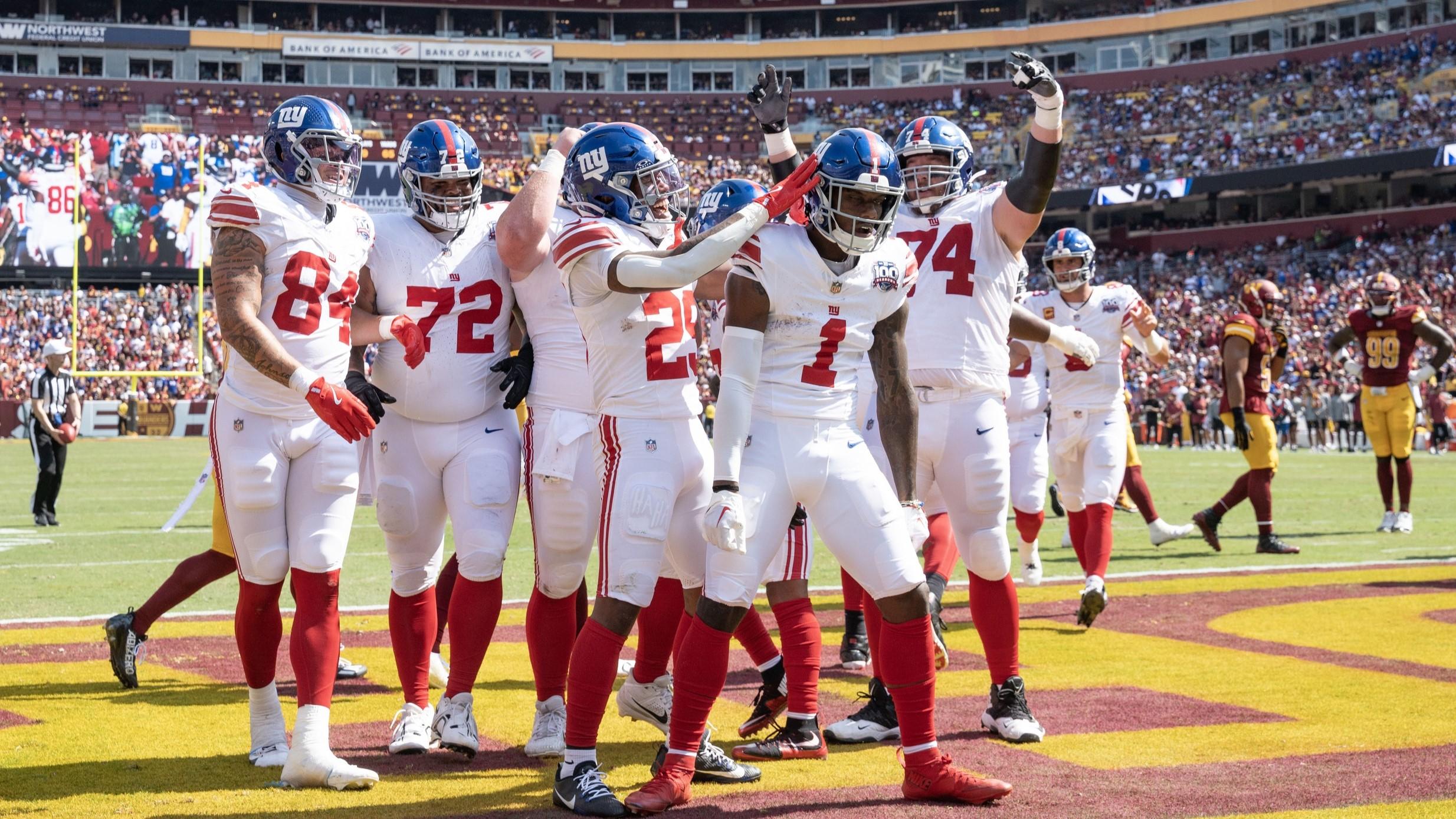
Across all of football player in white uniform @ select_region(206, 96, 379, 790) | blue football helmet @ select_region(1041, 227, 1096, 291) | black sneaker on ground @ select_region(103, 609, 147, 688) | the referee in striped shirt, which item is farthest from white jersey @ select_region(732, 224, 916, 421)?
the referee in striped shirt

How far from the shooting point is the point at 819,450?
4.35 metres

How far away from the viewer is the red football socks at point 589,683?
4277 millimetres

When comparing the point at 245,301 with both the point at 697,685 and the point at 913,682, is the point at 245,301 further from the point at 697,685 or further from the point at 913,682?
the point at 913,682

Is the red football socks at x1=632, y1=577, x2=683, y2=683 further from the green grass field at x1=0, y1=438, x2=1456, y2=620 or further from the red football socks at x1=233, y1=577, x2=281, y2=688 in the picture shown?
the green grass field at x1=0, y1=438, x2=1456, y2=620

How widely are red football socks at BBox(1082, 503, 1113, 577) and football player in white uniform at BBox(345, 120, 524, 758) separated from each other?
3775 mm

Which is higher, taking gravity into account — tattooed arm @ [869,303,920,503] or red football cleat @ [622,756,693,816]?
tattooed arm @ [869,303,920,503]

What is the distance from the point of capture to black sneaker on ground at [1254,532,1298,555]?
1103cm

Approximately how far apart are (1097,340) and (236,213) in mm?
5697

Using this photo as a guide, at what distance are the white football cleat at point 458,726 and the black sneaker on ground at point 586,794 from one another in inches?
26.6

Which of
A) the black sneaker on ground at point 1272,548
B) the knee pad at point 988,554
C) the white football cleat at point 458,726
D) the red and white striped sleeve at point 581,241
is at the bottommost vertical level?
the black sneaker on ground at point 1272,548

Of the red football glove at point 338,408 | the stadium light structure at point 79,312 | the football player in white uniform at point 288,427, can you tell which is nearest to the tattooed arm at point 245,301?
Answer: the football player in white uniform at point 288,427

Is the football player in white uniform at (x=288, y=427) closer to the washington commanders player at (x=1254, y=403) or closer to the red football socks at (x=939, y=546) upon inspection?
A: the red football socks at (x=939, y=546)

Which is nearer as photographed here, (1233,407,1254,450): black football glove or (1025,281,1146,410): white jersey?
(1025,281,1146,410): white jersey

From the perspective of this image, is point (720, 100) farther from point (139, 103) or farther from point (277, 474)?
point (277, 474)
